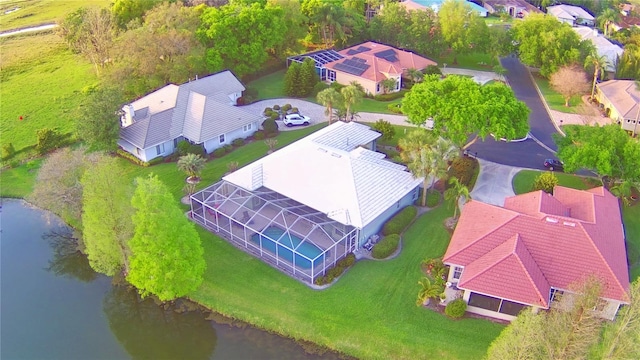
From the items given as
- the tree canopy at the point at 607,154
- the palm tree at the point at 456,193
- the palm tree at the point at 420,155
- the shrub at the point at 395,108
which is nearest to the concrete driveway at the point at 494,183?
the palm tree at the point at 456,193

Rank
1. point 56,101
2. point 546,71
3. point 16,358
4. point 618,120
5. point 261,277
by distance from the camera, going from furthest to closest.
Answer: point 546,71 → point 56,101 → point 618,120 → point 261,277 → point 16,358

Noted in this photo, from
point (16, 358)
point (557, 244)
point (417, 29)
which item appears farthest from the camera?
point (417, 29)

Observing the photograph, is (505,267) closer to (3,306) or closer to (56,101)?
(3,306)

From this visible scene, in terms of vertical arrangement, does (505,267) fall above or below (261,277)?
above

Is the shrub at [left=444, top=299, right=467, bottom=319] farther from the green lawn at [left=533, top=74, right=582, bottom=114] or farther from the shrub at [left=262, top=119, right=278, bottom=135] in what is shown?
the green lawn at [left=533, top=74, right=582, bottom=114]

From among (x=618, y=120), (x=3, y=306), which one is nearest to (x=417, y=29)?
(x=618, y=120)

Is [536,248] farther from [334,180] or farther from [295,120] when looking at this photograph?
[295,120]

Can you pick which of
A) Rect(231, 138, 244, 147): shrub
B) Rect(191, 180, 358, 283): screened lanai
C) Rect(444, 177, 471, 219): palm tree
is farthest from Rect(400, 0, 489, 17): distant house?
Rect(191, 180, 358, 283): screened lanai
